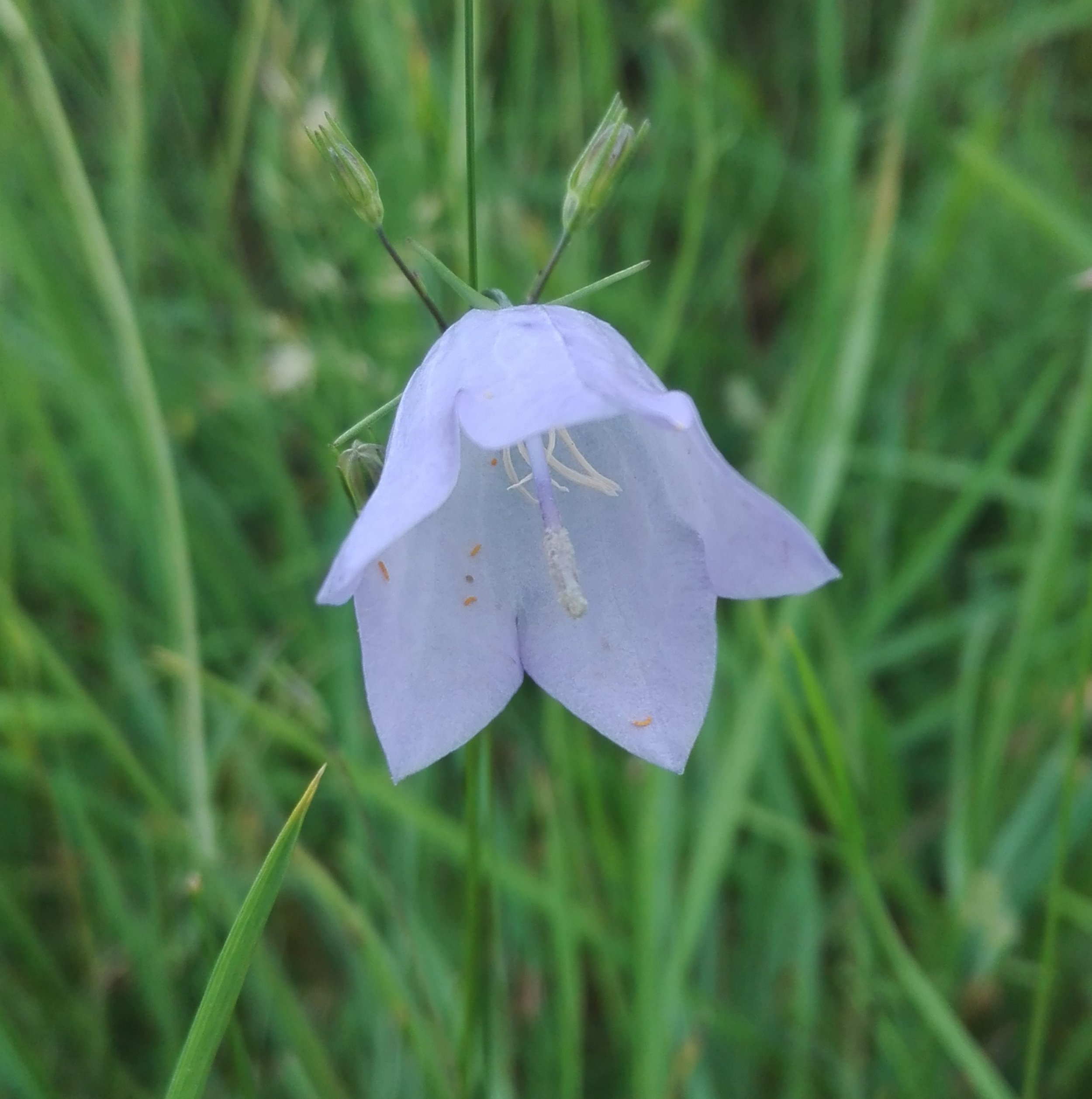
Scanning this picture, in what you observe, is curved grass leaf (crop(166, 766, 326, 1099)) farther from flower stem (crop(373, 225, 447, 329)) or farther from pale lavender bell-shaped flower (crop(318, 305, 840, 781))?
flower stem (crop(373, 225, 447, 329))

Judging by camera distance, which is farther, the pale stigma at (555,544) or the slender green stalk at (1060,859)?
the slender green stalk at (1060,859)

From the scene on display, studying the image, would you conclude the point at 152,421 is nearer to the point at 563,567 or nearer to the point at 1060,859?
the point at 563,567

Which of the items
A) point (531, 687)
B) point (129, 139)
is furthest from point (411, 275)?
point (129, 139)

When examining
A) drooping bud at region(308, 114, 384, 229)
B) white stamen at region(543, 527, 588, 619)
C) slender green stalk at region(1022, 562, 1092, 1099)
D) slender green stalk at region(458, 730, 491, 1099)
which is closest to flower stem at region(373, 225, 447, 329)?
drooping bud at region(308, 114, 384, 229)

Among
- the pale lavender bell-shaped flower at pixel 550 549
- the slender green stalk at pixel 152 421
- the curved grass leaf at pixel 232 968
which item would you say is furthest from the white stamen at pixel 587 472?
the slender green stalk at pixel 152 421

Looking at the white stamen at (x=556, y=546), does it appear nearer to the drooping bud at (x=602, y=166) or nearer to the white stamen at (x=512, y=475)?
the white stamen at (x=512, y=475)

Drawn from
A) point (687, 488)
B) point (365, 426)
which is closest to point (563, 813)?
point (687, 488)

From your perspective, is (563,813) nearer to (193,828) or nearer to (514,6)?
(193,828)
